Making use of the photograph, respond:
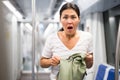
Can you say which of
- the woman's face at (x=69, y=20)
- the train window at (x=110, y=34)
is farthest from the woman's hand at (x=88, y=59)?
the train window at (x=110, y=34)

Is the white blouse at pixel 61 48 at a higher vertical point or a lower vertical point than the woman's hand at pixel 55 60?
→ higher

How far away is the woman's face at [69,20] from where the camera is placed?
4.05 feet

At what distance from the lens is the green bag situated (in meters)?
1.22

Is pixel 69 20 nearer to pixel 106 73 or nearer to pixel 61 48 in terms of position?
pixel 61 48

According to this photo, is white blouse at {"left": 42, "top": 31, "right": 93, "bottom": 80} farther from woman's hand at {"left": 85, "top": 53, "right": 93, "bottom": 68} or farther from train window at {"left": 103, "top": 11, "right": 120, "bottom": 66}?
train window at {"left": 103, "top": 11, "right": 120, "bottom": 66}

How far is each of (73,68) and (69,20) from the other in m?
0.30

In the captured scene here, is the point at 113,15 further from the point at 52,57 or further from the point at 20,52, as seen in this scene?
the point at 20,52

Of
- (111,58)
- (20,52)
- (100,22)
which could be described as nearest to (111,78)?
(111,58)

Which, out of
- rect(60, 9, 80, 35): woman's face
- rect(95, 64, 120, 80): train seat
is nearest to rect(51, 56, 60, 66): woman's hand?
rect(60, 9, 80, 35): woman's face

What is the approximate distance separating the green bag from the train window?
187cm

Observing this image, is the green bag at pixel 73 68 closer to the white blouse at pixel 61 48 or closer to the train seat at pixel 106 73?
the white blouse at pixel 61 48

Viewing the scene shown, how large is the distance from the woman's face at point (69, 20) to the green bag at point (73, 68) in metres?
0.16

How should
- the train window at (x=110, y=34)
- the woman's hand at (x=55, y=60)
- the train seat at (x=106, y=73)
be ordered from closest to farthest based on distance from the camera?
the woman's hand at (x=55, y=60)
the train seat at (x=106, y=73)
the train window at (x=110, y=34)

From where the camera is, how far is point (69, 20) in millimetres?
1238
